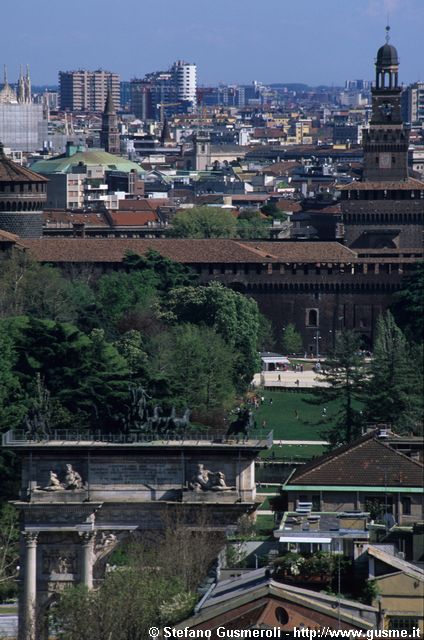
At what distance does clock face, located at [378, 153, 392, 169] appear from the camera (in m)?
128

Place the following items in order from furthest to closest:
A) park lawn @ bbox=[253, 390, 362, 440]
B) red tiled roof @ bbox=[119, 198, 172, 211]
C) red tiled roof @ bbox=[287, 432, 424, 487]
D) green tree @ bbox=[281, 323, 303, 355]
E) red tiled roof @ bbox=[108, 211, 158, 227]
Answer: red tiled roof @ bbox=[119, 198, 172, 211] < red tiled roof @ bbox=[108, 211, 158, 227] < green tree @ bbox=[281, 323, 303, 355] < park lawn @ bbox=[253, 390, 362, 440] < red tiled roof @ bbox=[287, 432, 424, 487]

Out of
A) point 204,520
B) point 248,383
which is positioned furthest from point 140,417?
point 248,383

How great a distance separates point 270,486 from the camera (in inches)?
2386

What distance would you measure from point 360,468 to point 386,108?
8005cm

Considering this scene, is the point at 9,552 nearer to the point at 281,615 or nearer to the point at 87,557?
the point at 87,557

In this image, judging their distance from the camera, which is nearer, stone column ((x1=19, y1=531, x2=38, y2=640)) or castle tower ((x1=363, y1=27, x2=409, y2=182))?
stone column ((x1=19, y1=531, x2=38, y2=640))

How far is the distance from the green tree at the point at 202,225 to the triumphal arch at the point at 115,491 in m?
84.1

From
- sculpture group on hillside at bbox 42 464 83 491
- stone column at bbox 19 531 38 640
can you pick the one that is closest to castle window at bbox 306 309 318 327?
sculpture group on hillside at bbox 42 464 83 491

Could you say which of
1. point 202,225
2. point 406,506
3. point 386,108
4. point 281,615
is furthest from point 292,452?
point 202,225

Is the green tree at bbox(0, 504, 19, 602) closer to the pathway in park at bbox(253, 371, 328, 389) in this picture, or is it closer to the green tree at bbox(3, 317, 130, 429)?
the green tree at bbox(3, 317, 130, 429)

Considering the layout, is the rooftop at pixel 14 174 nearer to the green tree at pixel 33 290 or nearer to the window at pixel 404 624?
the green tree at pixel 33 290

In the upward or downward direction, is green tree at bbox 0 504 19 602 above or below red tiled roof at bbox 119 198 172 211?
below

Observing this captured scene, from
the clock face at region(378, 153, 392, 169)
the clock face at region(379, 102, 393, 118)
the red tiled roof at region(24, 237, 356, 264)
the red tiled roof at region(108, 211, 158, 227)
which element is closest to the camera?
the red tiled roof at region(24, 237, 356, 264)

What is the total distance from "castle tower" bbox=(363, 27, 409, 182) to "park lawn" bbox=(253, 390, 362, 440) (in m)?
39.3
